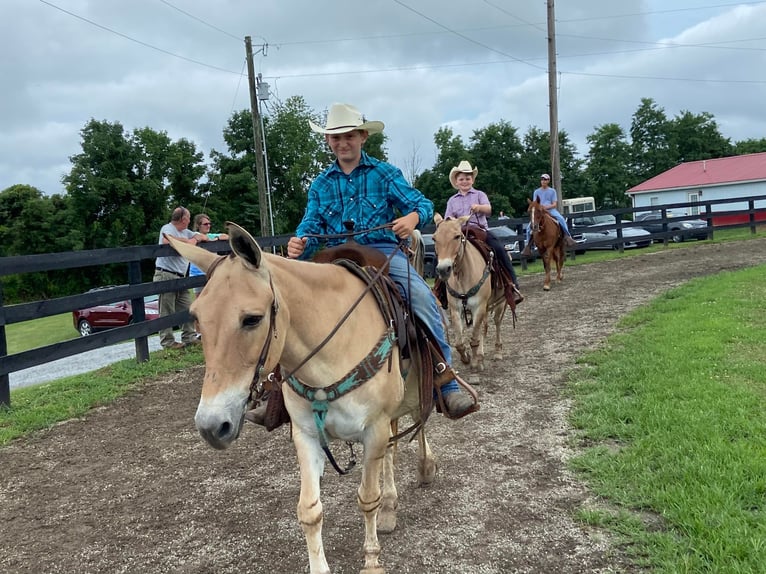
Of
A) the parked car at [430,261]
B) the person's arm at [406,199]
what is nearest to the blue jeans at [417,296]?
the person's arm at [406,199]

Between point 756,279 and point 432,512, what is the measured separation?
997 centimetres

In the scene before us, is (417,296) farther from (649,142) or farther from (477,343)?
(649,142)

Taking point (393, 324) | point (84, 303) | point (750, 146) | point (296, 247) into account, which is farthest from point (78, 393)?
point (750, 146)

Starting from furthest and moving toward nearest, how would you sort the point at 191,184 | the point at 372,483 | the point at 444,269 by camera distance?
1. the point at 191,184
2. the point at 444,269
3. the point at 372,483

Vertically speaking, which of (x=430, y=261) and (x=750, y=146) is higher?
(x=750, y=146)

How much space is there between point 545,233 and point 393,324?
11.3 m

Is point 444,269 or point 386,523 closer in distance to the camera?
point 386,523

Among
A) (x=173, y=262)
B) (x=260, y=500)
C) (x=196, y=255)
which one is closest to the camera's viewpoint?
(x=196, y=255)

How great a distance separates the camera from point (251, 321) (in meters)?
2.06

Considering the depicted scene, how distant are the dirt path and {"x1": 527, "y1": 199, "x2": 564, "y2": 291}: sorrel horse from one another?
731cm

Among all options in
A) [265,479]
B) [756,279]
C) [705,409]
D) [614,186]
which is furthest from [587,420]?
[614,186]

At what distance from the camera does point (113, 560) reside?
3.22 metres

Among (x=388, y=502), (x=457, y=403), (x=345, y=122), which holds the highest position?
(x=345, y=122)

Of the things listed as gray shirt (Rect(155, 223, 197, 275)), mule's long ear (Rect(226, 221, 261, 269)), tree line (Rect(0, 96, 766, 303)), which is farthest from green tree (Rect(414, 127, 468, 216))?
mule's long ear (Rect(226, 221, 261, 269))
